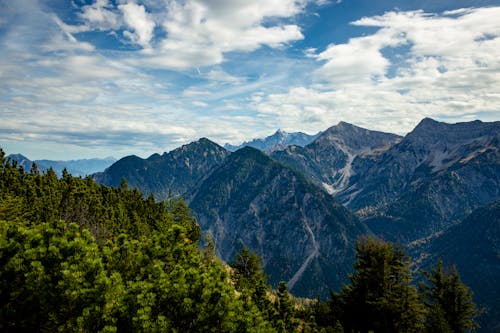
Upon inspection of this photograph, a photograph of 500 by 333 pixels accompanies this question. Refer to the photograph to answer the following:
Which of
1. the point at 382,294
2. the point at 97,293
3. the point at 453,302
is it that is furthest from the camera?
the point at 453,302

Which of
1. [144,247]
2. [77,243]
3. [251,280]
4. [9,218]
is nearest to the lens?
[77,243]

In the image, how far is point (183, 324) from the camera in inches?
814

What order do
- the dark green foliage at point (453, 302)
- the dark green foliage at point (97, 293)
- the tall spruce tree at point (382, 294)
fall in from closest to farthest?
1. the dark green foliage at point (97, 293)
2. the tall spruce tree at point (382, 294)
3. the dark green foliage at point (453, 302)

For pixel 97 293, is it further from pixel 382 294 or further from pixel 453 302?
pixel 453 302

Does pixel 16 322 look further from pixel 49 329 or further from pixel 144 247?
pixel 144 247

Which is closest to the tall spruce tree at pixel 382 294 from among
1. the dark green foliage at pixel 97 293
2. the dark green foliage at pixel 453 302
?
the dark green foliage at pixel 453 302

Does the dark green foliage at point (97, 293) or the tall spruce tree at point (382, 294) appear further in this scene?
the tall spruce tree at point (382, 294)

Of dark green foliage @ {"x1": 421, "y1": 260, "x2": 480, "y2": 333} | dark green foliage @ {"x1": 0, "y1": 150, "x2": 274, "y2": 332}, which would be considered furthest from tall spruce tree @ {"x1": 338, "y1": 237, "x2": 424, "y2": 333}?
dark green foliage @ {"x1": 0, "y1": 150, "x2": 274, "y2": 332}

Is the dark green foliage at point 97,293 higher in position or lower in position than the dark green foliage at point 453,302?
higher

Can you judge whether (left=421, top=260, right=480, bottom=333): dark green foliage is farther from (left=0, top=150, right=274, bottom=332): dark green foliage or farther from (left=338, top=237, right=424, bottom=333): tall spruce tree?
(left=0, top=150, right=274, bottom=332): dark green foliage

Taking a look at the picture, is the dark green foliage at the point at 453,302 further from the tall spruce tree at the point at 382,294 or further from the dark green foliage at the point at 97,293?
the dark green foliage at the point at 97,293

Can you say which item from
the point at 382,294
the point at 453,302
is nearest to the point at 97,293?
the point at 382,294

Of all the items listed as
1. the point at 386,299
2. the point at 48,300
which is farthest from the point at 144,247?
the point at 386,299

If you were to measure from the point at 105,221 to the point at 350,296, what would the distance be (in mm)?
66239
